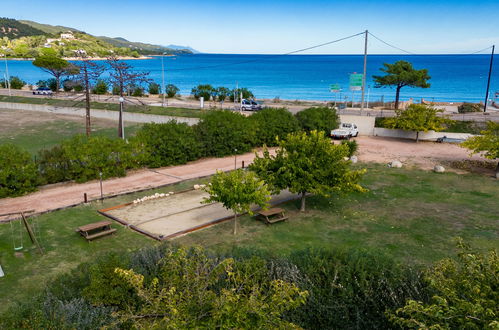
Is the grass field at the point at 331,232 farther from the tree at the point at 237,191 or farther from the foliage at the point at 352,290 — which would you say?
the foliage at the point at 352,290

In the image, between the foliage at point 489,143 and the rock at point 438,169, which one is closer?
the foliage at point 489,143

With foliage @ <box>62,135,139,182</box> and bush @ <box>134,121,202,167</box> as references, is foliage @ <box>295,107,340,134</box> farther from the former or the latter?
foliage @ <box>62,135,139,182</box>

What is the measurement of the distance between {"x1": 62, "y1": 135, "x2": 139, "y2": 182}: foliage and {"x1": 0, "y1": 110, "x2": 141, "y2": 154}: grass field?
924cm

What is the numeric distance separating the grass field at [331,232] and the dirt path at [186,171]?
75.4 inches

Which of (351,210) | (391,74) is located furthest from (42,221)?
(391,74)

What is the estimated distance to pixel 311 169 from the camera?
19.8 metres

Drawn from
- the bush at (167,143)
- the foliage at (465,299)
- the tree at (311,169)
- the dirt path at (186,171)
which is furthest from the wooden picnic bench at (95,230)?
the foliage at (465,299)

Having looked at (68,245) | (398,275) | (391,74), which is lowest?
(68,245)

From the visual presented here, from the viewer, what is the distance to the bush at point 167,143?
94.6ft

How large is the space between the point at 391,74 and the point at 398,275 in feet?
178

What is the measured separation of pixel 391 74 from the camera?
60.4 m

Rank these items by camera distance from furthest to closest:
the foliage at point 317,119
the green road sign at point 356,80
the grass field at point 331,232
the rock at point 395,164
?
the green road sign at point 356,80 < the foliage at point 317,119 < the rock at point 395,164 < the grass field at point 331,232

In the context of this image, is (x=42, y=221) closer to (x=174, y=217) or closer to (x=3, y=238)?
(x=3, y=238)

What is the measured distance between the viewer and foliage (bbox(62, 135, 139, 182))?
990 inches
